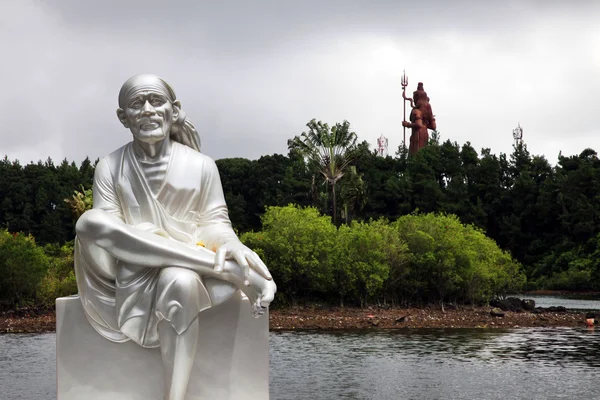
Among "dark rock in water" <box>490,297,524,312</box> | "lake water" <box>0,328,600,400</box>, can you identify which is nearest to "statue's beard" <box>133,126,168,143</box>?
"lake water" <box>0,328,600,400</box>

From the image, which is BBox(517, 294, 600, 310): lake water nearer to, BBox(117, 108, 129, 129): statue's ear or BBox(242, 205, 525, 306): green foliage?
BBox(242, 205, 525, 306): green foliage

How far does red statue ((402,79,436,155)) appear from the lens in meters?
70.8

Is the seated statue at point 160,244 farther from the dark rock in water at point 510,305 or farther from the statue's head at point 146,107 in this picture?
the dark rock in water at point 510,305

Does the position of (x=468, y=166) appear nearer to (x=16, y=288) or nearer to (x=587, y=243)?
(x=587, y=243)

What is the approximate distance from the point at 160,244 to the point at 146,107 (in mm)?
1279

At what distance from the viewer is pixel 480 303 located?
3866cm

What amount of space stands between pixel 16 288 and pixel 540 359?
72.1ft

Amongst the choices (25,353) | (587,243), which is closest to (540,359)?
(25,353)

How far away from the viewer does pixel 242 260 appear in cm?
667

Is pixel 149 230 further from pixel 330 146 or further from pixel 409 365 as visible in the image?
pixel 330 146

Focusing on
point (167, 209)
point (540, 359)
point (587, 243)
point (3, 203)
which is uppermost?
point (3, 203)

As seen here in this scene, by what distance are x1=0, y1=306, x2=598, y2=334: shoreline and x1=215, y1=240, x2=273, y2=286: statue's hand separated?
2106 centimetres

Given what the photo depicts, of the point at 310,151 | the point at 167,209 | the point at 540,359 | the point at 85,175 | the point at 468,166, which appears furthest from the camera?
the point at 85,175

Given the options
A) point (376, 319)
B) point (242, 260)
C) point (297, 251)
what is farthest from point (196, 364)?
point (297, 251)
